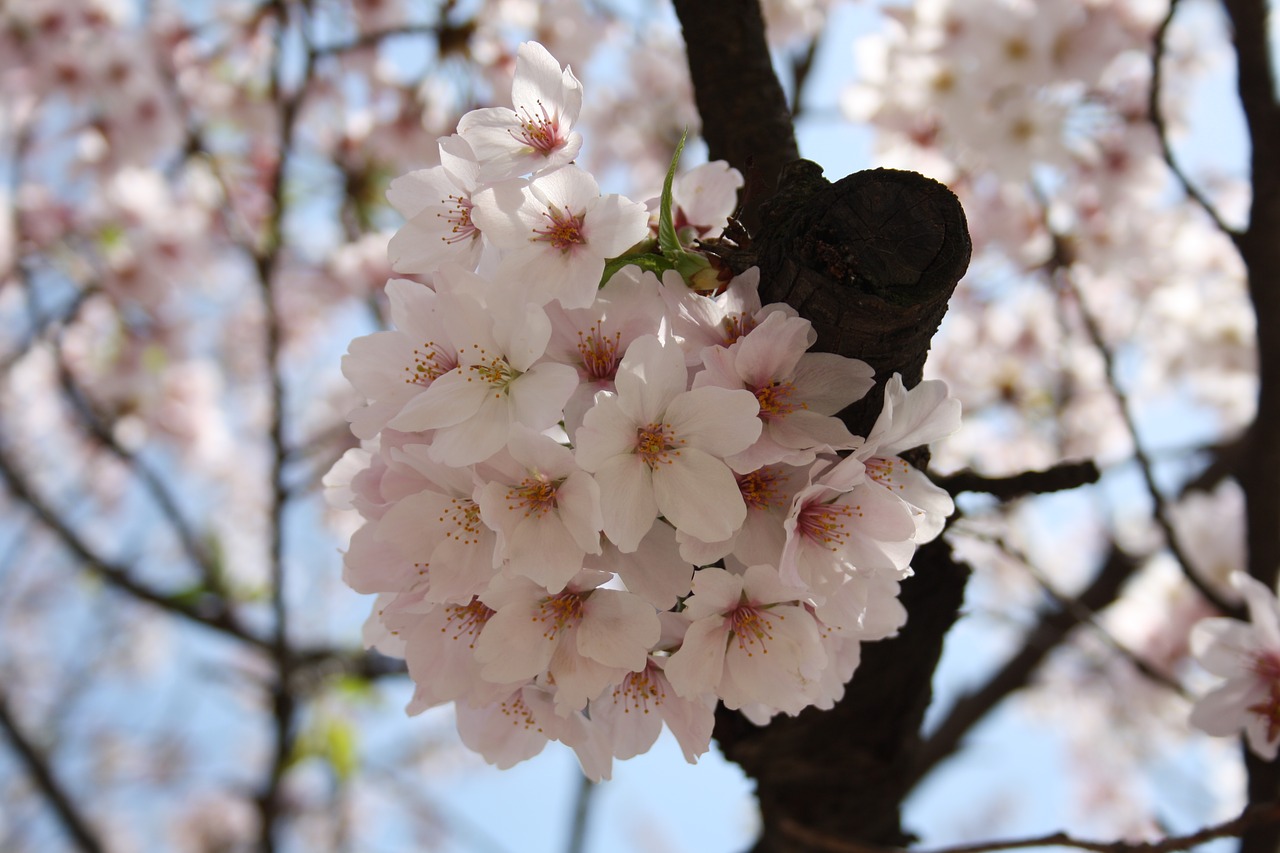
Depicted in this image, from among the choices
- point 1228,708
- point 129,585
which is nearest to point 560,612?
point 1228,708

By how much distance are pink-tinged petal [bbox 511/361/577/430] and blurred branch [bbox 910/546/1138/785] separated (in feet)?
7.18

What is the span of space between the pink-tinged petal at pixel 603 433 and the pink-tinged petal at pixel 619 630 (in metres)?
0.12

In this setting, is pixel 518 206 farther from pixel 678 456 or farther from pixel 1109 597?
pixel 1109 597

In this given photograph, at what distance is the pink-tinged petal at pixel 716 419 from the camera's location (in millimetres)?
701

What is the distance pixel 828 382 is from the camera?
2.53 ft

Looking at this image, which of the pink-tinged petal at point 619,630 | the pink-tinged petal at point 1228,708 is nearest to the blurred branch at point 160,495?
the pink-tinged petal at point 619,630

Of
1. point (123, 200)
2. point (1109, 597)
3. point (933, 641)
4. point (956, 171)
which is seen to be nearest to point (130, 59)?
point (123, 200)

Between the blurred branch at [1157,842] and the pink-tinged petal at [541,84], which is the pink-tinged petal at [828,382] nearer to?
the pink-tinged petal at [541,84]

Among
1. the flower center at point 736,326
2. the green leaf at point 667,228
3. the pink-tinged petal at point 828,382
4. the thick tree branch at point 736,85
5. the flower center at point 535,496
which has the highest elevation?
the thick tree branch at point 736,85

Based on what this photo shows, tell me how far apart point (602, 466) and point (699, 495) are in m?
0.08

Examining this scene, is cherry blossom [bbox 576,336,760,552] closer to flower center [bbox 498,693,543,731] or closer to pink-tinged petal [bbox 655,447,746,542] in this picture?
pink-tinged petal [bbox 655,447,746,542]

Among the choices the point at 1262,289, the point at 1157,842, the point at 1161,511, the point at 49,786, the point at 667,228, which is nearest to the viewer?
the point at 667,228

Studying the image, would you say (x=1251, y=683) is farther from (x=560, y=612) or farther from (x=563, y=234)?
(x=563, y=234)

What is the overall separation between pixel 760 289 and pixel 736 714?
1.89 feet
